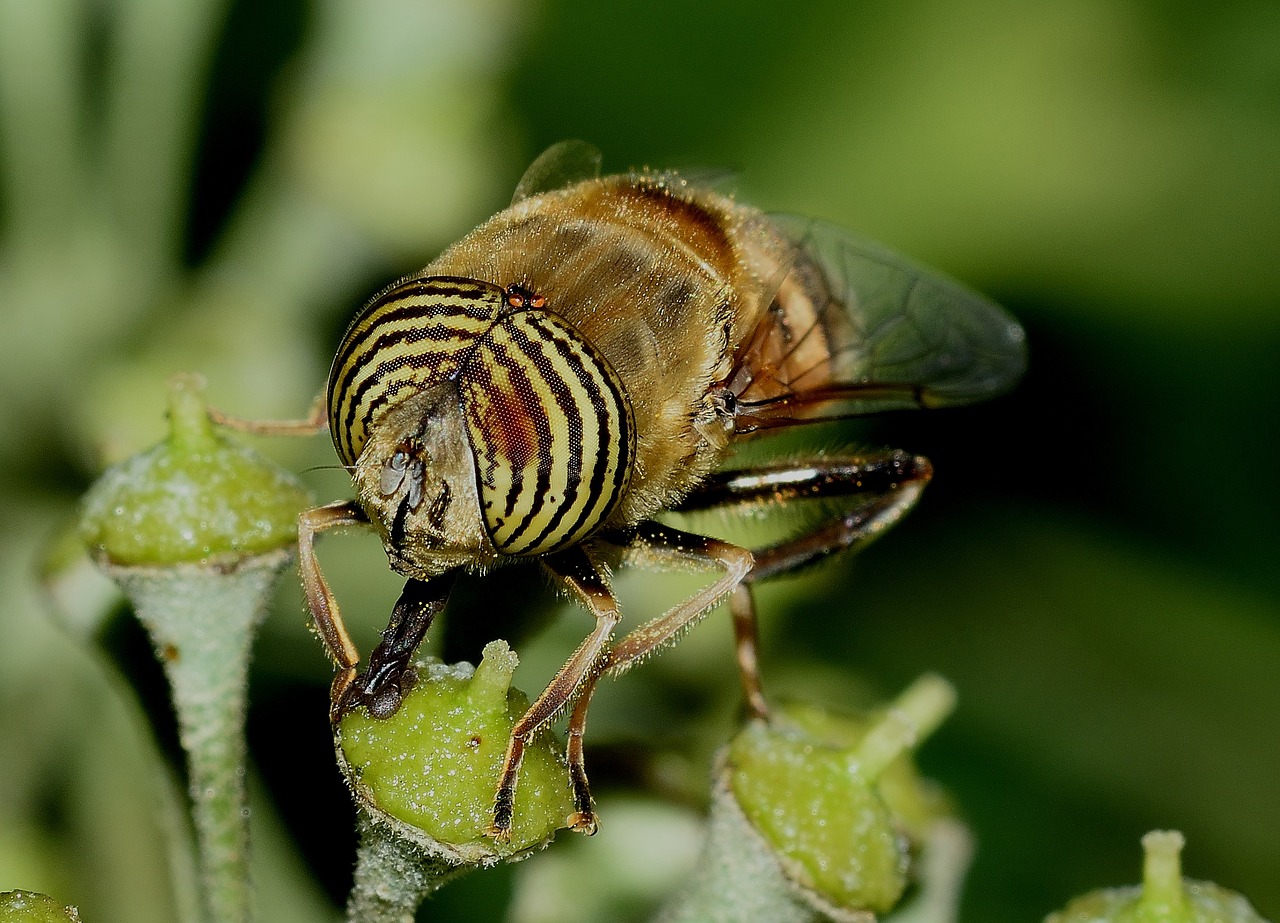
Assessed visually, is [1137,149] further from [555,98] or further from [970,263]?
[555,98]

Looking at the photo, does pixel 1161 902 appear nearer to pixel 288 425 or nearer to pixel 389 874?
pixel 389 874

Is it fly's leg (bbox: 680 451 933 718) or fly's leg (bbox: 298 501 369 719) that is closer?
fly's leg (bbox: 298 501 369 719)

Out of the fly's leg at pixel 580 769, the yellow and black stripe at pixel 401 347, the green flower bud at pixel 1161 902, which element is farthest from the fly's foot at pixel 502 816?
the green flower bud at pixel 1161 902

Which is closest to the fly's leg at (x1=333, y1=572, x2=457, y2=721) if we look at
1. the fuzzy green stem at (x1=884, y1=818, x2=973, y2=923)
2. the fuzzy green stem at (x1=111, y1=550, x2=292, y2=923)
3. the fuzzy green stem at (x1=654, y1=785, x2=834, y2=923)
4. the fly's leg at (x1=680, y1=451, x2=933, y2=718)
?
the fuzzy green stem at (x1=111, y1=550, x2=292, y2=923)

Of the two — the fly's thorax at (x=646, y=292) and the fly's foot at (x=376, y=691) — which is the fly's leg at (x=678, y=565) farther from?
the fly's foot at (x=376, y=691)

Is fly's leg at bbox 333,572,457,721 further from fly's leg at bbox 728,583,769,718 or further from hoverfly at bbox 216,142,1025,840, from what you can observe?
fly's leg at bbox 728,583,769,718

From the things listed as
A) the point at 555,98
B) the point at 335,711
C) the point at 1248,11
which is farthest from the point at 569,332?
the point at 1248,11
